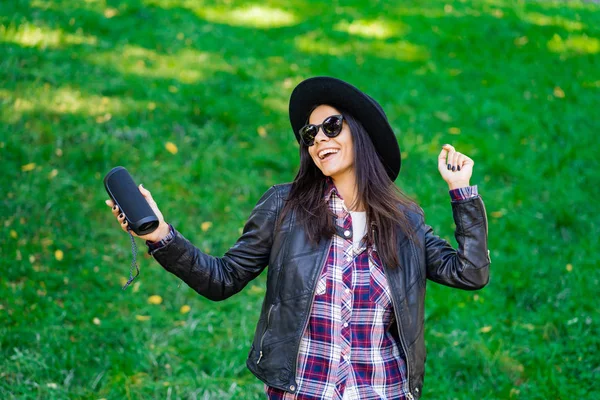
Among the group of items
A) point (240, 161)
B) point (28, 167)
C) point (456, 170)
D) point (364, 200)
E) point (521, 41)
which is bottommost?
point (364, 200)

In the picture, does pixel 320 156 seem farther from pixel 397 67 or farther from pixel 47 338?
pixel 397 67

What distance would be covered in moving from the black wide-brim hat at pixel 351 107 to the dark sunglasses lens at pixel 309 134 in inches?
4.0

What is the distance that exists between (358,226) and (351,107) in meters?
0.45

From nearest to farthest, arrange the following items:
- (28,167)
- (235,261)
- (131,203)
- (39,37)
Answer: (131,203)
(235,261)
(28,167)
(39,37)

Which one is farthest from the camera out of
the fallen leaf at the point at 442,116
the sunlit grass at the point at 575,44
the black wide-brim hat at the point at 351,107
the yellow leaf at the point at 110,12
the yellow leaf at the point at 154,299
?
the sunlit grass at the point at 575,44

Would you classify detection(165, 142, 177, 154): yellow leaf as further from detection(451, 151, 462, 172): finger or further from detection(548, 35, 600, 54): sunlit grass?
detection(548, 35, 600, 54): sunlit grass

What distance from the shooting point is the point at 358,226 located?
2.66 m

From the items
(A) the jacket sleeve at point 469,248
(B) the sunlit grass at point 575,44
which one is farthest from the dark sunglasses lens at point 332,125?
(B) the sunlit grass at point 575,44

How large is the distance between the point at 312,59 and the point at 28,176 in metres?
3.85

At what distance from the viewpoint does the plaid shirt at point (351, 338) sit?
7.92 feet

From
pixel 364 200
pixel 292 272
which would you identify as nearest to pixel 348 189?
pixel 364 200

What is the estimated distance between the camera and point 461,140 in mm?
7109

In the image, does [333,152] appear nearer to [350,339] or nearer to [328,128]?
[328,128]

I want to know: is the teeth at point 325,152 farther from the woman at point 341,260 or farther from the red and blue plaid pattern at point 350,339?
the red and blue plaid pattern at point 350,339
